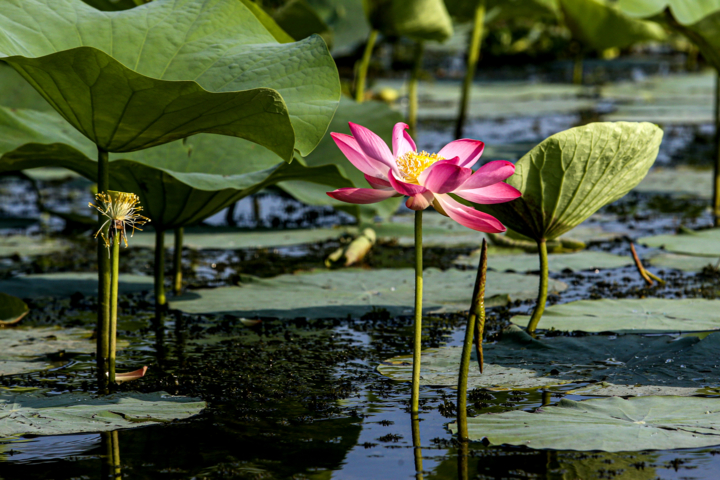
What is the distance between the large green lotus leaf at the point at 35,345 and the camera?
6.55 feet

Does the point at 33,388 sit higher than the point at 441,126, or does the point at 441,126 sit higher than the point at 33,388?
the point at 441,126

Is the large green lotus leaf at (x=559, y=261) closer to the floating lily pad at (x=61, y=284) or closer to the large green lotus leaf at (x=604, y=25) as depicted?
the floating lily pad at (x=61, y=284)

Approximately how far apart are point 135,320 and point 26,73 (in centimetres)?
100

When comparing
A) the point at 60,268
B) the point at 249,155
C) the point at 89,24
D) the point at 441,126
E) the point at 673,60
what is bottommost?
the point at 60,268

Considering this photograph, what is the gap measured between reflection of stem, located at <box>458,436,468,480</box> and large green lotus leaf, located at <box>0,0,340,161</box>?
664 millimetres

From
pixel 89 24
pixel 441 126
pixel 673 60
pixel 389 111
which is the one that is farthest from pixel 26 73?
pixel 673 60

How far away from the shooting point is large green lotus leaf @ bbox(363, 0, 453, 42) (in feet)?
17.8

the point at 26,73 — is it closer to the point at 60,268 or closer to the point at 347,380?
the point at 347,380

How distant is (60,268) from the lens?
3176 millimetres

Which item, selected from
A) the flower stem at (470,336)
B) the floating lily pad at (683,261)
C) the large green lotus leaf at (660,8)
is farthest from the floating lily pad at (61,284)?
the large green lotus leaf at (660,8)

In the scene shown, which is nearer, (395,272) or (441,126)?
(395,272)

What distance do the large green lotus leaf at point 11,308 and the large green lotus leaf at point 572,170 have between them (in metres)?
1.41

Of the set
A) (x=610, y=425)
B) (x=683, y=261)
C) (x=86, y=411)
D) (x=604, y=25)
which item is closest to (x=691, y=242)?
(x=683, y=261)

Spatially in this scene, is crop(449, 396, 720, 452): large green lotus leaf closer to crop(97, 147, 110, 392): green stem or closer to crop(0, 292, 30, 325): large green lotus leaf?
crop(97, 147, 110, 392): green stem
